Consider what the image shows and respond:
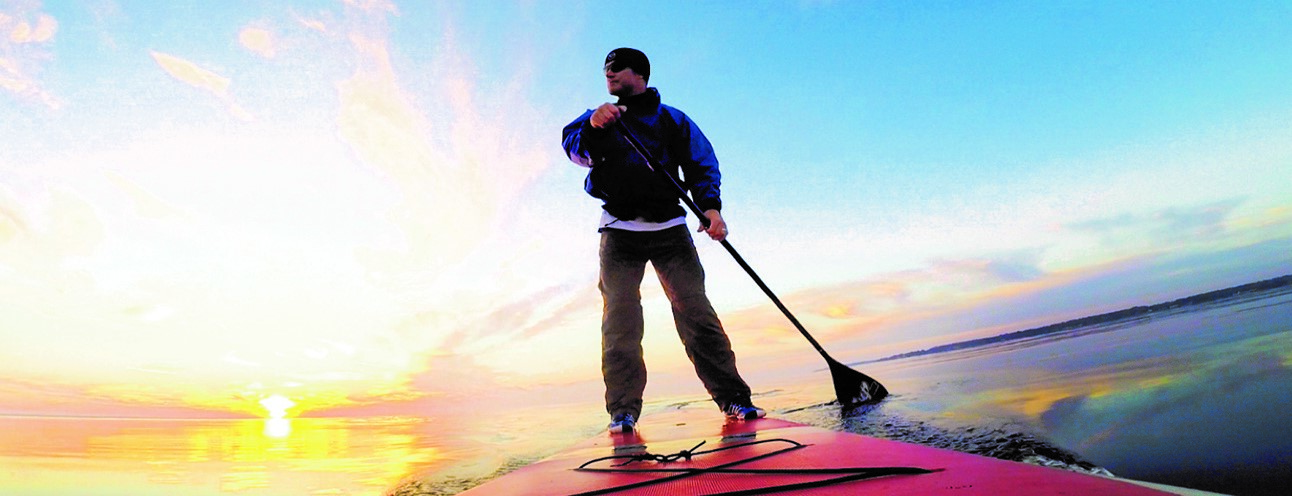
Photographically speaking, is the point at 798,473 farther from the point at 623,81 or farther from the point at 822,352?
the point at 822,352

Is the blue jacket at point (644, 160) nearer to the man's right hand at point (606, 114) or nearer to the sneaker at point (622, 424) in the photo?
the man's right hand at point (606, 114)

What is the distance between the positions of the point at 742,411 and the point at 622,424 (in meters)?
0.69

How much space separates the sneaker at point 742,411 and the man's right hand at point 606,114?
179 cm

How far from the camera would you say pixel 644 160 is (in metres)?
3.51

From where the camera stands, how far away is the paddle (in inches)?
137

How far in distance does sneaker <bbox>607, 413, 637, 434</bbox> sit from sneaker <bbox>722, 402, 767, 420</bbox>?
57 cm

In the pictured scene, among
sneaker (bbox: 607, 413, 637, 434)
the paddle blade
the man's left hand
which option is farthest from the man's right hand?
the paddle blade

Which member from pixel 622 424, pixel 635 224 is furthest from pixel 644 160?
pixel 622 424

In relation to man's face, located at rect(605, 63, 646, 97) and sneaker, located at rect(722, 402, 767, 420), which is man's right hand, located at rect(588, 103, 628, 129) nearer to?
man's face, located at rect(605, 63, 646, 97)

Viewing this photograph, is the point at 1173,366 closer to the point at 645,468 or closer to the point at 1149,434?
the point at 1149,434

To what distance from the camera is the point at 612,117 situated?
320cm

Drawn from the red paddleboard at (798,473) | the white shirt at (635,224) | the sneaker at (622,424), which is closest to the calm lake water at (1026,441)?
the sneaker at (622,424)

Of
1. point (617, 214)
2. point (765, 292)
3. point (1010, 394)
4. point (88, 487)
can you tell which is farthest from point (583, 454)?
point (88, 487)

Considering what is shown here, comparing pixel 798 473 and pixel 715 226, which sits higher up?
pixel 715 226
